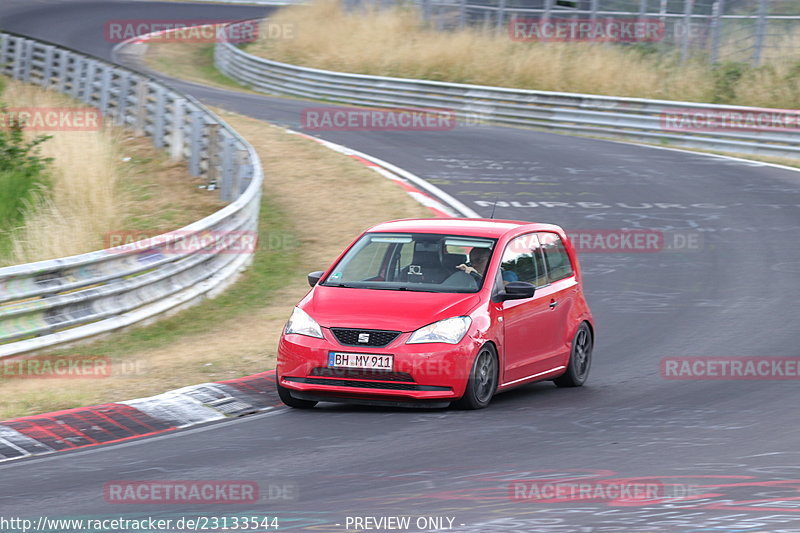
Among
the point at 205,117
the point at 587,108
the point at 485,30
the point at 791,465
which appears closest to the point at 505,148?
the point at 587,108

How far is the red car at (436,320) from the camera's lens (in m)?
9.43

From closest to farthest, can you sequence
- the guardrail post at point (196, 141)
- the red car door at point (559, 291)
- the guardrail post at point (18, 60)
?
the red car door at point (559, 291) < the guardrail post at point (196, 141) < the guardrail post at point (18, 60)

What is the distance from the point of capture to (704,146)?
28156 mm

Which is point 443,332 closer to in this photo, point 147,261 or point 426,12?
point 147,261

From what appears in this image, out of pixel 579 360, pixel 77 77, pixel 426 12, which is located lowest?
pixel 579 360

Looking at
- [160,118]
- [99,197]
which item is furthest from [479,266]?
[160,118]

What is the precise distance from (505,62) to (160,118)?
60.0 ft

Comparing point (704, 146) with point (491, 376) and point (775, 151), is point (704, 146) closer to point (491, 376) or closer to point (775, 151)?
point (775, 151)

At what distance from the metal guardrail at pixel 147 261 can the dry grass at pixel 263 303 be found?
0.26 metres

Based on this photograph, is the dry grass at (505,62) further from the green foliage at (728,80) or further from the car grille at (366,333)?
the car grille at (366,333)

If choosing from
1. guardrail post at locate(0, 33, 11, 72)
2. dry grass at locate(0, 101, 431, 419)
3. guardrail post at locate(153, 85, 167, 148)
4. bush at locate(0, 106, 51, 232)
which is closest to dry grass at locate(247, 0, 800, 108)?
dry grass at locate(0, 101, 431, 419)

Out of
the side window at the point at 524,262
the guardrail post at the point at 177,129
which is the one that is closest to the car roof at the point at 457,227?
the side window at the point at 524,262

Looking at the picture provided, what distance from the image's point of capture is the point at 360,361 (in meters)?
9.43

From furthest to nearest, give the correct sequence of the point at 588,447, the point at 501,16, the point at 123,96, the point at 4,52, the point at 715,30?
the point at 501,16
the point at 715,30
the point at 4,52
the point at 123,96
the point at 588,447
